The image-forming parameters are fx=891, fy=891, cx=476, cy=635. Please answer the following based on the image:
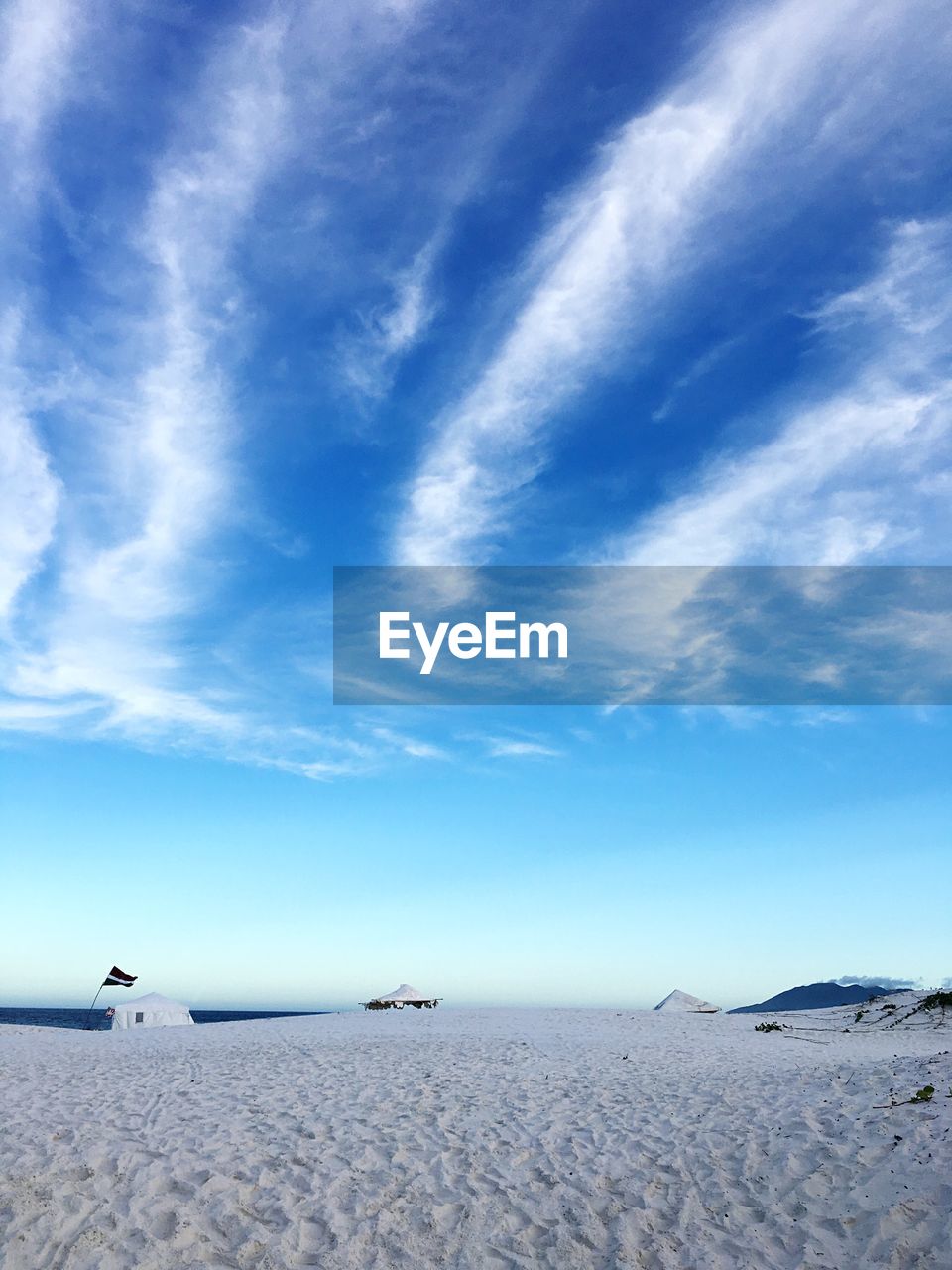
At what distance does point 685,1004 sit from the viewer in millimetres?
41781

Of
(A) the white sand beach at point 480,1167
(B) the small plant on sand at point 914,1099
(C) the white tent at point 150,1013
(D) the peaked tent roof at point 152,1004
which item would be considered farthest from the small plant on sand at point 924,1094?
(D) the peaked tent roof at point 152,1004

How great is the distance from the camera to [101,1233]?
9.76m

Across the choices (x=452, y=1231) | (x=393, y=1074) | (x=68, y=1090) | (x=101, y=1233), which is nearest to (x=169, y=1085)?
(x=68, y=1090)

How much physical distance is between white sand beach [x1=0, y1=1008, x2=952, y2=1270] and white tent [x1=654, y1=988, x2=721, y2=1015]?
25257mm

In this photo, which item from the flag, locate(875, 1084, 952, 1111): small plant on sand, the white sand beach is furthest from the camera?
the flag

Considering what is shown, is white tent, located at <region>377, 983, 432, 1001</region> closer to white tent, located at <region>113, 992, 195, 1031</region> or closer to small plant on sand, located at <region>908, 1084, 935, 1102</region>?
white tent, located at <region>113, 992, 195, 1031</region>

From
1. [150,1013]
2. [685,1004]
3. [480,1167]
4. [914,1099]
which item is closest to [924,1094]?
[914,1099]

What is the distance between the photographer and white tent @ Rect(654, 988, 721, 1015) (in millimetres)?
41188

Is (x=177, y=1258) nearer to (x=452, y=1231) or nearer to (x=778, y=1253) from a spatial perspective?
(x=452, y=1231)

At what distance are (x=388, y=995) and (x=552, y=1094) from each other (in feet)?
111

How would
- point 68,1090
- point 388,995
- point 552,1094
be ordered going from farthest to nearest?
point 388,995 → point 68,1090 → point 552,1094

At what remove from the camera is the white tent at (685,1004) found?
41.2 metres

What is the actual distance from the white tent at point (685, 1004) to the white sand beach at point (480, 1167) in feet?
82.9

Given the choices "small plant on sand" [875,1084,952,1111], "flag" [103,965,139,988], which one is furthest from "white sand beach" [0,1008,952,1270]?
"flag" [103,965,139,988]
